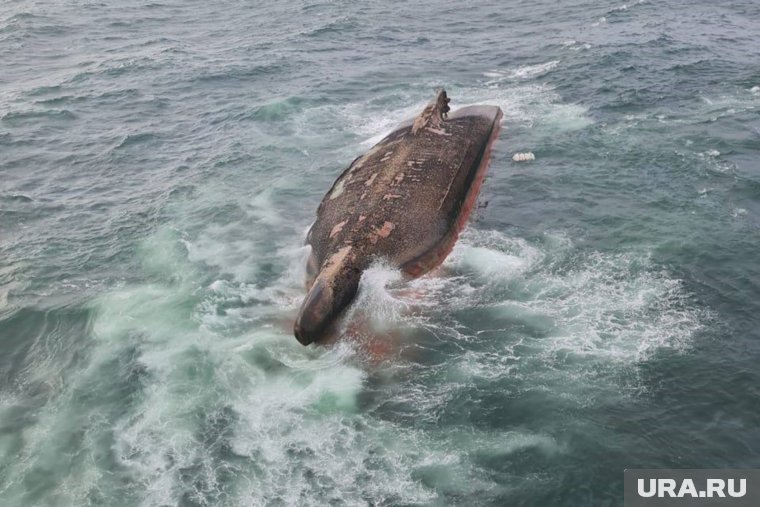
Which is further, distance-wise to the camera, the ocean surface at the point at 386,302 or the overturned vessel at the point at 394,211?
the overturned vessel at the point at 394,211

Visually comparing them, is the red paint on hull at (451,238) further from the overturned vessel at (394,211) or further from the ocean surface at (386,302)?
the ocean surface at (386,302)

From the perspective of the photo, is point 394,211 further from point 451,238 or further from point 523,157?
point 523,157

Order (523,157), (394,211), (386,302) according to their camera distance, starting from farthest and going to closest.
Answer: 1. (523,157)
2. (394,211)
3. (386,302)

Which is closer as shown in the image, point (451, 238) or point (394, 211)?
point (394, 211)

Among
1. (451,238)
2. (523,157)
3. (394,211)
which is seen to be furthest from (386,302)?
(523,157)

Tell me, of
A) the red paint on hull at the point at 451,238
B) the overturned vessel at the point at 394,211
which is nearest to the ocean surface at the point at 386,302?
the red paint on hull at the point at 451,238

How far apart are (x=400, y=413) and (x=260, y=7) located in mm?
72690

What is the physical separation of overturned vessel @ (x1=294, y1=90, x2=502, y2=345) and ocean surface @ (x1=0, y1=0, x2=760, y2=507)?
0.99m

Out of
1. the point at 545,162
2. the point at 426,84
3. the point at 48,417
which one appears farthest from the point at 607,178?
the point at 48,417

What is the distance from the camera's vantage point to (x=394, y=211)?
26.8 meters

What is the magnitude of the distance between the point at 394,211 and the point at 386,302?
517 centimetres

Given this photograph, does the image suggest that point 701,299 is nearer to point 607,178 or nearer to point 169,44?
point 607,178

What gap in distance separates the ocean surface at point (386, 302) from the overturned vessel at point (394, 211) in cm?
99

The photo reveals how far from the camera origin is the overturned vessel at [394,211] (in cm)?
2314
